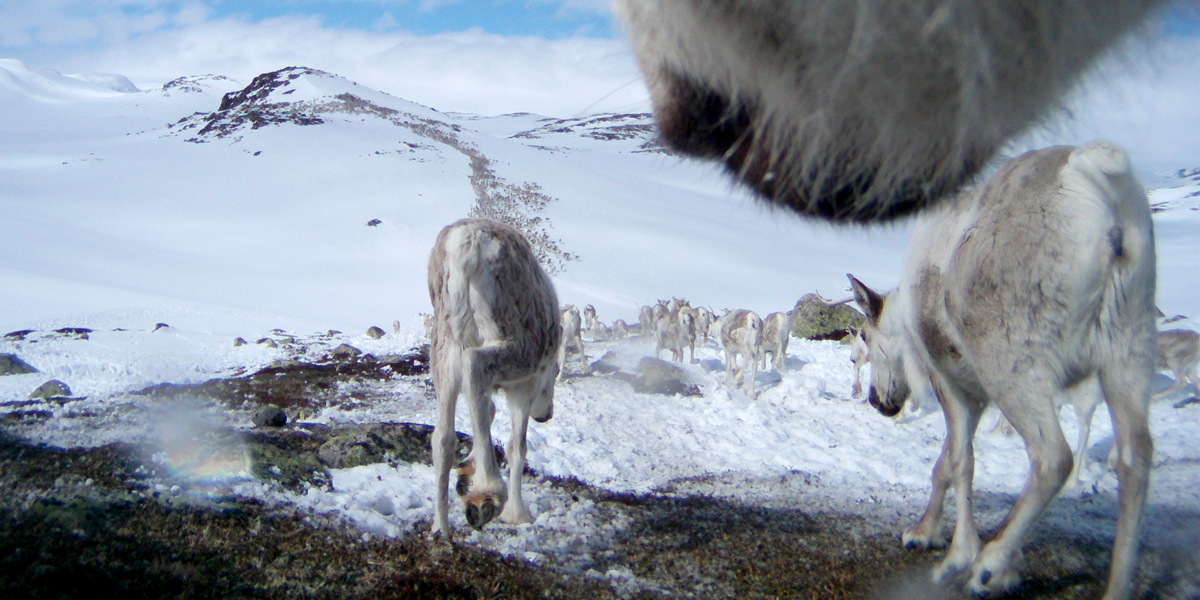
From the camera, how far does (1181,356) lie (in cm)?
1109

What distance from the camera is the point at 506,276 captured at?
5.47 meters

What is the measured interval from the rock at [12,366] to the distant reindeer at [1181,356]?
17.5m

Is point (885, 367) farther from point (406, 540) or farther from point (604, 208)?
point (604, 208)

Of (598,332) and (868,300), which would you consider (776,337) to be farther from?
(868,300)

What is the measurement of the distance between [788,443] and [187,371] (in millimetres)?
10570

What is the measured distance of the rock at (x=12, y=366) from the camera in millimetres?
11312

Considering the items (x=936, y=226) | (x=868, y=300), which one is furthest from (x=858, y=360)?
(x=936, y=226)

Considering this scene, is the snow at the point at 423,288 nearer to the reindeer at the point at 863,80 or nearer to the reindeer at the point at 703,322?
the reindeer at the point at 863,80

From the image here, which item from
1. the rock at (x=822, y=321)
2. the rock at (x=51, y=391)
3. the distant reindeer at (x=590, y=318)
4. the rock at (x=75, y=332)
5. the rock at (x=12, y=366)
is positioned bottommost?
the distant reindeer at (x=590, y=318)

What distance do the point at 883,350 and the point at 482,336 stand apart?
336 cm

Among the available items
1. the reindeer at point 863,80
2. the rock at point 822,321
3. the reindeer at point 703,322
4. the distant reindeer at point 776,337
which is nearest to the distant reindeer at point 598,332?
the reindeer at point 703,322

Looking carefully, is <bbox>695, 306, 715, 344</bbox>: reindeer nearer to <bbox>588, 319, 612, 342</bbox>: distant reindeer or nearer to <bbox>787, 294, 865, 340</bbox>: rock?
<bbox>787, 294, 865, 340</bbox>: rock

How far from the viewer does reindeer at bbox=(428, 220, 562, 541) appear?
16.5ft

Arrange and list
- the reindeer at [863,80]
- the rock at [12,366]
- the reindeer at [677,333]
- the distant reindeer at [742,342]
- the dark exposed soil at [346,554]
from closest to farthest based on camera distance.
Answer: the reindeer at [863,80], the dark exposed soil at [346,554], the rock at [12,366], the distant reindeer at [742,342], the reindeer at [677,333]
